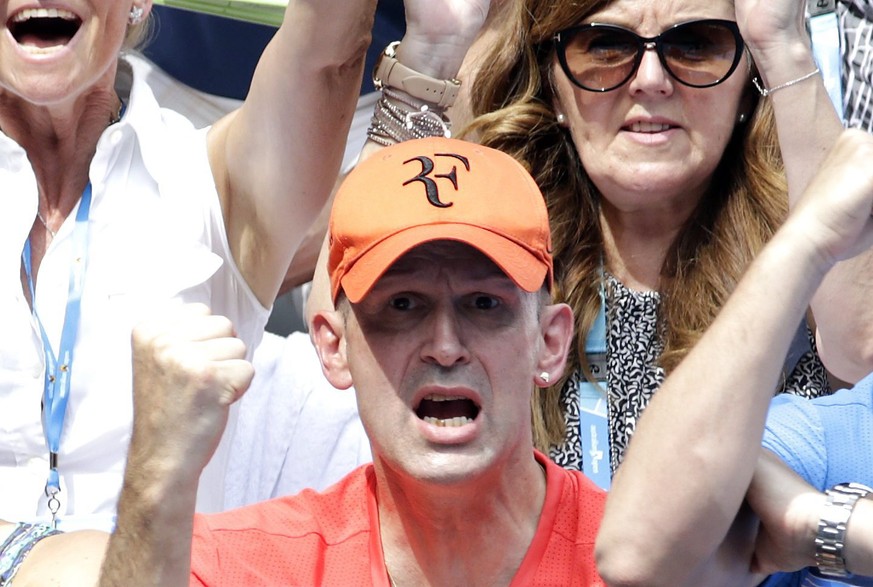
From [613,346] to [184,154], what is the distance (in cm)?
91

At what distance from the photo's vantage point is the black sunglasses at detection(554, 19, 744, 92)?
131 inches

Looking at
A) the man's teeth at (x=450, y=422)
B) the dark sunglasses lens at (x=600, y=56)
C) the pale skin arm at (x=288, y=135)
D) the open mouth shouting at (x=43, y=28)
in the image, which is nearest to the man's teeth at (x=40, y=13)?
the open mouth shouting at (x=43, y=28)

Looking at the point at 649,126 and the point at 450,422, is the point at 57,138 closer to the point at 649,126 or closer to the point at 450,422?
the point at 649,126

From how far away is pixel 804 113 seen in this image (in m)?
3.06

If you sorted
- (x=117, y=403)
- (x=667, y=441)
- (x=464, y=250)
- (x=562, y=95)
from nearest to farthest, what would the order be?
(x=667, y=441) < (x=464, y=250) < (x=117, y=403) < (x=562, y=95)

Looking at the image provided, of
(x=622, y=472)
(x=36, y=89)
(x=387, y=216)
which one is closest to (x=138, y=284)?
(x=36, y=89)

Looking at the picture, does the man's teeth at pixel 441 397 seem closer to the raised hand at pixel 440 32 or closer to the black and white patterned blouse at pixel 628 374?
the black and white patterned blouse at pixel 628 374

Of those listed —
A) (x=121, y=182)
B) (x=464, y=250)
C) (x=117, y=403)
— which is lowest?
(x=117, y=403)

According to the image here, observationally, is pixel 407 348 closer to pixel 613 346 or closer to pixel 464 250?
pixel 464 250

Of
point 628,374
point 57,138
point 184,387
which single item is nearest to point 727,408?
point 184,387

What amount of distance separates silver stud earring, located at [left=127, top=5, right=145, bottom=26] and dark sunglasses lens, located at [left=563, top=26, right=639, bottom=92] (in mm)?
877

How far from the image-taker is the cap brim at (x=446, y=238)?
266 cm

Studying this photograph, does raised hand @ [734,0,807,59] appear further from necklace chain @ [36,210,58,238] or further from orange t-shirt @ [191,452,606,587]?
necklace chain @ [36,210,58,238]

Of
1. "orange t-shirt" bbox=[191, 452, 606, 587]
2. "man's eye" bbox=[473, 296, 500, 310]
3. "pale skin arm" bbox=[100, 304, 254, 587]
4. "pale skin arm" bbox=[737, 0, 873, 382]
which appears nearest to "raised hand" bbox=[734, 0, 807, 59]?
"pale skin arm" bbox=[737, 0, 873, 382]
